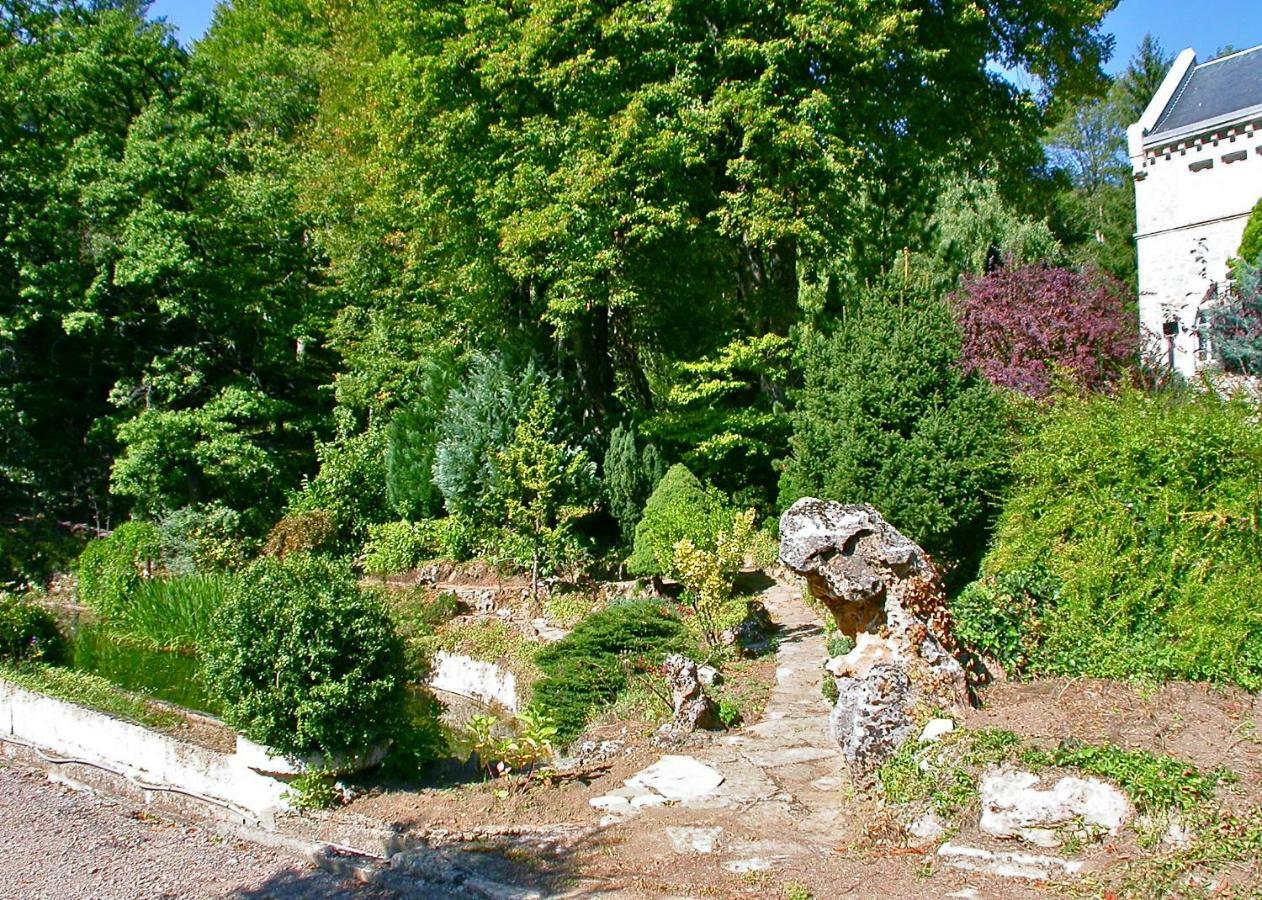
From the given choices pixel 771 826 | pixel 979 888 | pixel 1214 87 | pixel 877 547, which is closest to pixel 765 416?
pixel 877 547

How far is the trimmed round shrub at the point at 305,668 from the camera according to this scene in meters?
6.63

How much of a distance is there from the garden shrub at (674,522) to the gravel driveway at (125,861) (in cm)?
598

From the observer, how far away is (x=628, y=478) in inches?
559

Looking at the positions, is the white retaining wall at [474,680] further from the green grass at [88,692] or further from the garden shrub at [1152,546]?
the garden shrub at [1152,546]

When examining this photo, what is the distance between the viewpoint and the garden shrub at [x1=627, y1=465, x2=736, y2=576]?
451 inches

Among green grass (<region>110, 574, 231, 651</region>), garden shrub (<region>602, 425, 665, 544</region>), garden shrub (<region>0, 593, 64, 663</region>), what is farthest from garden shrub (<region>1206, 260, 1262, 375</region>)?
garden shrub (<region>0, 593, 64, 663</region>)

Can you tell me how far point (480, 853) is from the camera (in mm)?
5777

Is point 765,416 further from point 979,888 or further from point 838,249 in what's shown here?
point 979,888

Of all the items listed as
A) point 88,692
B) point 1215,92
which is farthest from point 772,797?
point 1215,92

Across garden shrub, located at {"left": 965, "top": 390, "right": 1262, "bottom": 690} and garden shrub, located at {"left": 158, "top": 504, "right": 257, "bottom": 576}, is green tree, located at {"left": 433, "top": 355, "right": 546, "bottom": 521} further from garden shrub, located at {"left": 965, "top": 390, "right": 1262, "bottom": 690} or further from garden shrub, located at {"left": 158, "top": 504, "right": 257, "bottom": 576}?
garden shrub, located at {"left": 965, "top": 390, "right": 1262, "bottom": 690}

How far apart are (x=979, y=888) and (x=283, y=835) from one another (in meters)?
4.44

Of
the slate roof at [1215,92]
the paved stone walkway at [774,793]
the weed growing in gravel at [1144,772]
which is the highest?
the slate roof at [1215,92]

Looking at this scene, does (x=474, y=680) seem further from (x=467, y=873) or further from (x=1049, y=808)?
(x=1049, y=808)

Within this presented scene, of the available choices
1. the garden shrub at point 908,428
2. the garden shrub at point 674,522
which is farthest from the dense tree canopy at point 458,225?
the garden shrub at point 908,428
